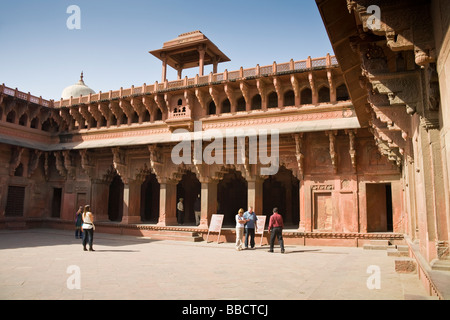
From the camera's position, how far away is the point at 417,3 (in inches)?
144

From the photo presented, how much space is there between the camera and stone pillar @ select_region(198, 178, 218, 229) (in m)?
14.8

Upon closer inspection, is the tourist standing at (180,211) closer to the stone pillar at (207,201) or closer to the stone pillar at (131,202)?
the stone pillar at (131,202)

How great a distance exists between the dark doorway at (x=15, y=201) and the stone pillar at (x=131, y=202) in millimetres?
5777

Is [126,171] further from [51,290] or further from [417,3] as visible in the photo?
[417,3]

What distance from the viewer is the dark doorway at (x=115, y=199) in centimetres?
2050

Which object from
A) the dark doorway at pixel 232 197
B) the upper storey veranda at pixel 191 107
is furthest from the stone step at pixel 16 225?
the dark doorway at pixel 232 197

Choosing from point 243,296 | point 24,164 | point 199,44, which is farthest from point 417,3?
point 24,164

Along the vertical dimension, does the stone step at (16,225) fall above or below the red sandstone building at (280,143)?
below

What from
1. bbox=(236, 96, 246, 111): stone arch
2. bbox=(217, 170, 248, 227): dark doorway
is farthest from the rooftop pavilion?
bbox=(217, 170, 248, 227): dark doorway

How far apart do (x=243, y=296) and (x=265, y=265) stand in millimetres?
3083

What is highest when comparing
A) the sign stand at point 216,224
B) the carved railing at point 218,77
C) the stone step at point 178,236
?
the carved railing at point 218,77
